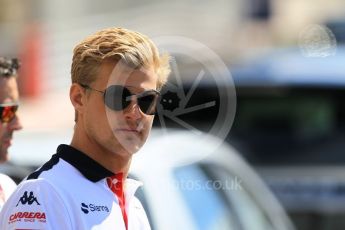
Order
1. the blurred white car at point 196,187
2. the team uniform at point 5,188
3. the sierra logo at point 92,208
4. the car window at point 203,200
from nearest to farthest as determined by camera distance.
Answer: the sierra logo at point 92,208, the team uniform at point 5,188, the blurred white car at point 196,187, the car window at point 203,200

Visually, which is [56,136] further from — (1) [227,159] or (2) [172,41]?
(1) [227,159]

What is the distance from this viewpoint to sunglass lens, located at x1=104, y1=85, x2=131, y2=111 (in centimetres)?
350

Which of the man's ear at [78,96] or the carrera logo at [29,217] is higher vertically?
the man's ear at [78,96]

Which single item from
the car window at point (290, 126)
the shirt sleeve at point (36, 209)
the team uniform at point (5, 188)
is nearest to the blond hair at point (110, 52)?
the shirt sleeve at point (36, 209)

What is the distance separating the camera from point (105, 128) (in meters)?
3.48

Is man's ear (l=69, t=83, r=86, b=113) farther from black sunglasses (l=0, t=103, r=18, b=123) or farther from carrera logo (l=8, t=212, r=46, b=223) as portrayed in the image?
black sunglasses (l=0, t=103, r=18, b=123)

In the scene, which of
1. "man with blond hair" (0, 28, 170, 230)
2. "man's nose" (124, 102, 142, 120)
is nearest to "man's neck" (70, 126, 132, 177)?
"man with blond hair" (0, 28, 170, 230)

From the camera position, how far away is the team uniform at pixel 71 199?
327 centimetres

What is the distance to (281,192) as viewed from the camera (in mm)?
10594

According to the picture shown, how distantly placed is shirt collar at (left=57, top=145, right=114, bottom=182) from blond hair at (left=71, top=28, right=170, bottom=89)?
8.8 inches

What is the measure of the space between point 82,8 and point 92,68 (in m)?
20.7

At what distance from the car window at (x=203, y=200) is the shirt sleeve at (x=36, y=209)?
6.88 feet

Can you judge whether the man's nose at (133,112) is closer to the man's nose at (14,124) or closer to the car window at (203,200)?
the man's nose at (14,124)

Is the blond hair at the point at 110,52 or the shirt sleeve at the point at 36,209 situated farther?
the blond hair at the point at 110,52
